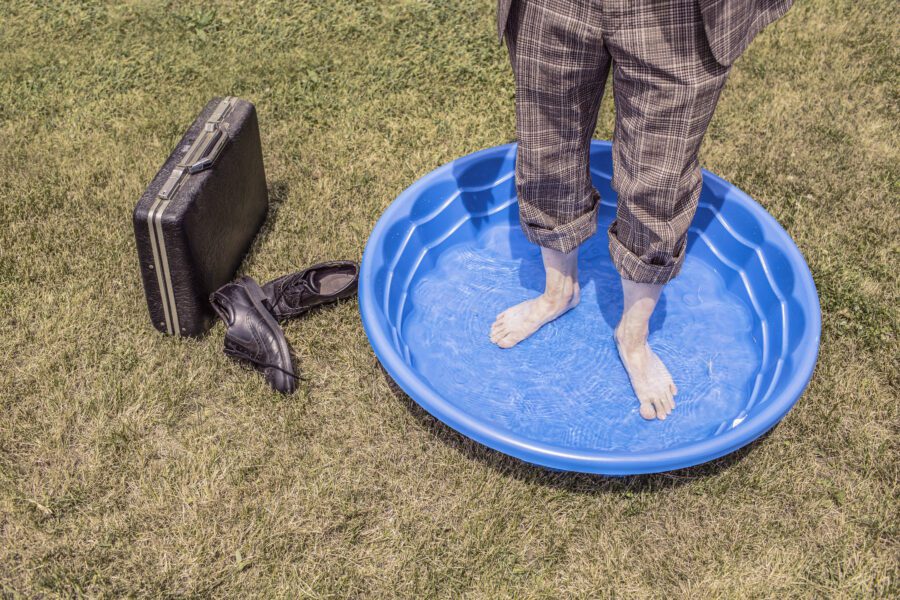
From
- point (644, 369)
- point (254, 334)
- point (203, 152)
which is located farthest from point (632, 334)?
point (203, 152)

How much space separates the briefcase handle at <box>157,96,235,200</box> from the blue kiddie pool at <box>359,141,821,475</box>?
2.15ft

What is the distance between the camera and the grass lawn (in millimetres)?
2320

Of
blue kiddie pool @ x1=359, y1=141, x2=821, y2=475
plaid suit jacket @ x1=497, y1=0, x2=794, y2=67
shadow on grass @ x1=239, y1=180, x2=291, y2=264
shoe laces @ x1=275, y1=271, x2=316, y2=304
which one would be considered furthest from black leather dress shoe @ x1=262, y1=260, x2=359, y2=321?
plaid suit jacket @ x1=497, y1=0, x2=794, y2=67

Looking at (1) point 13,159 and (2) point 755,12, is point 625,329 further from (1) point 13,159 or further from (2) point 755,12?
(1) point 13,159

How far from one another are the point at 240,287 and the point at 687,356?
1659 mm

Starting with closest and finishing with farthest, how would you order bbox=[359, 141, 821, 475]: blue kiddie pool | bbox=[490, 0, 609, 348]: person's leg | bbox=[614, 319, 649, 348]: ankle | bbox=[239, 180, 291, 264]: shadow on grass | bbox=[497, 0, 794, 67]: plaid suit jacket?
bbox=[497, 0, 794, 67]: plaid suit jacket, bbox=[490, 0, 609, 348]: person's leg, bbox=[359, 141, 821, 475]: blue kiddie pool, bbox=[614, 319, 649, 348]: ankle, bbox=[239, 180, 291, 264]: shadow on grass

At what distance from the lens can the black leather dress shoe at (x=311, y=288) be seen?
9.55 ft

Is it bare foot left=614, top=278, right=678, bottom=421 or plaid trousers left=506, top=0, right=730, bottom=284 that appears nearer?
plaid trousers left=506, top=0, right=730, bottom=284

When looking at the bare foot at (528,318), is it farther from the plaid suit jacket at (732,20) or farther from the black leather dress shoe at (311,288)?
the plaid suit jacket at (732,20)

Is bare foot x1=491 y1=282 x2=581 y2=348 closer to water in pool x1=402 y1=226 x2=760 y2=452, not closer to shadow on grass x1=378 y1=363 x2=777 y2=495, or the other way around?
water in pool x1=402 y1=226 x2=760 y2=452

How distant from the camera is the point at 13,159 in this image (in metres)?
3.63

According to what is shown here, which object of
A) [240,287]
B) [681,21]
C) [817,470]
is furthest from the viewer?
[240,287]

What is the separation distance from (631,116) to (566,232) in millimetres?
535

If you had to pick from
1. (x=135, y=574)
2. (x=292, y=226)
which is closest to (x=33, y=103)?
(x=292, y=226)
